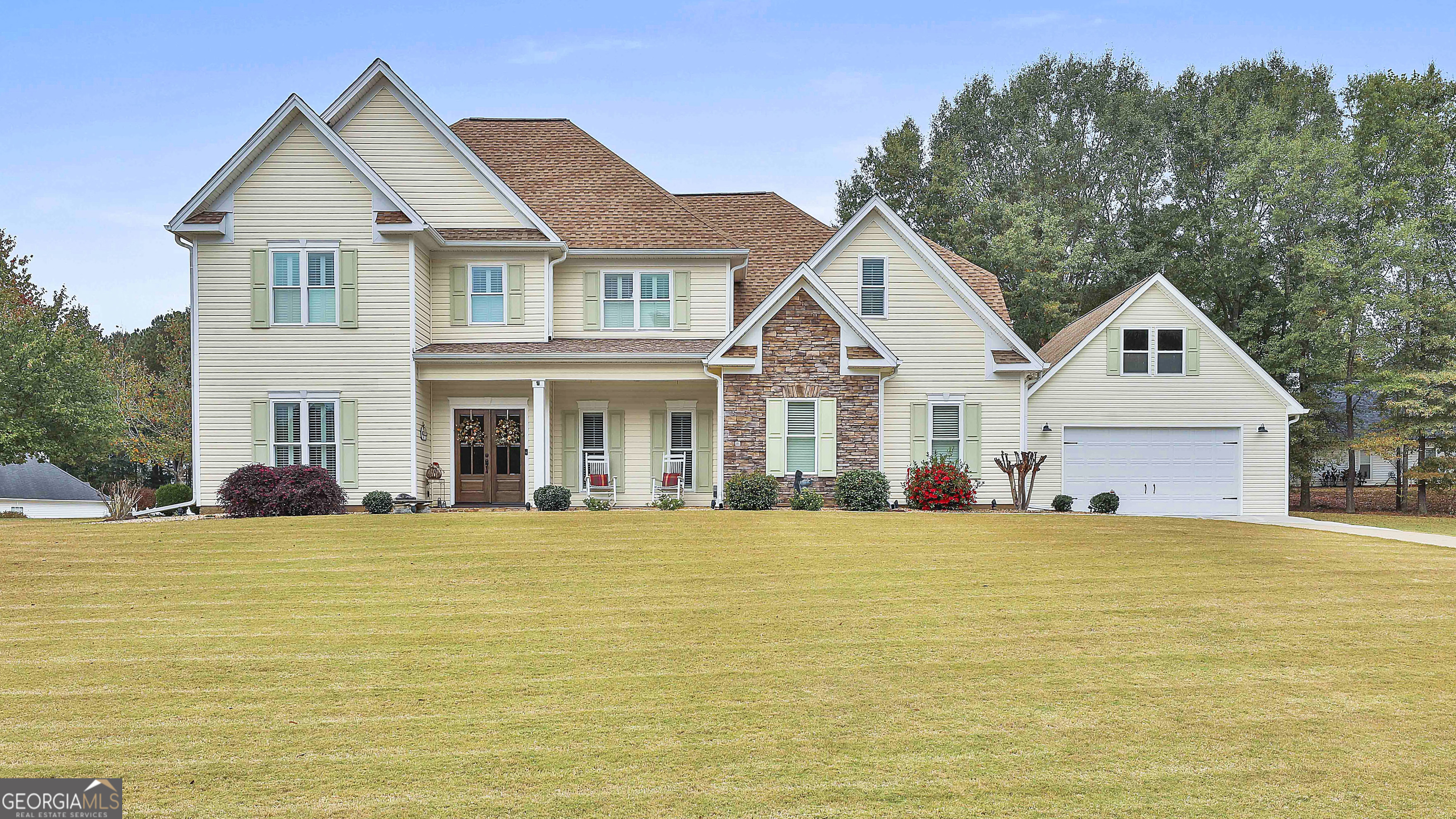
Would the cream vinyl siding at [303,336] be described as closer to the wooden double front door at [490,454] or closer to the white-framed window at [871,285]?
the wooden double front door at [490,454]

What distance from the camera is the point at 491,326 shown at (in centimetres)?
2066

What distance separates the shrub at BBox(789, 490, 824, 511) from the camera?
58.0 ft

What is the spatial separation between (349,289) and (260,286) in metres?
1.85

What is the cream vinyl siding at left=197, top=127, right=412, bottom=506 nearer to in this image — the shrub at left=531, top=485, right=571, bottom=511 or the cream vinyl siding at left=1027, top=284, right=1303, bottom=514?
the shrub at left=531, top=485, right=571, bottom=511

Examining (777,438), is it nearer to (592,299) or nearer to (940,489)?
(940,489)

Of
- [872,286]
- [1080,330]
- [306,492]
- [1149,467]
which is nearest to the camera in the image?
[306,492]

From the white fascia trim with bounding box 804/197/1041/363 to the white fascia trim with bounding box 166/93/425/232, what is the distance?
9.23 m

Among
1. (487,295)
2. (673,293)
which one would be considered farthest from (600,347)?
(487,295)

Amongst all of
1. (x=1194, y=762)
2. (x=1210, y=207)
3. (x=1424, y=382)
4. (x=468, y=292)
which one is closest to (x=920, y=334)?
(x=468, y=292)

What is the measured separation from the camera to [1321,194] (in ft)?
99.8

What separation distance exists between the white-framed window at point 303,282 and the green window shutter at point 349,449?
6.56 feet

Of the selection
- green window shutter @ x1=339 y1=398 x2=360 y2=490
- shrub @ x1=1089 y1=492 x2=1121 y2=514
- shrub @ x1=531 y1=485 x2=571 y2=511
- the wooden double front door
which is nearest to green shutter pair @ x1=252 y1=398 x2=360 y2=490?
green window shutter @ x1=339 y1=398 x2=360 y2=490

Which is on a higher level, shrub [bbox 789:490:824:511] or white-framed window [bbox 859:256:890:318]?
white-framed window [bbox 859:256:890:318]

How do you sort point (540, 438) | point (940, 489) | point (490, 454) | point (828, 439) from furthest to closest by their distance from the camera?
point (490, 454) < point (540, 438) < point (828, 439) < point (940, 489)
